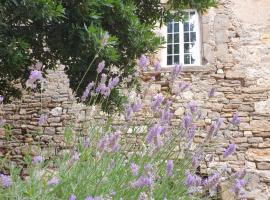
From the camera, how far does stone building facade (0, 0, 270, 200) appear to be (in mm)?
6965

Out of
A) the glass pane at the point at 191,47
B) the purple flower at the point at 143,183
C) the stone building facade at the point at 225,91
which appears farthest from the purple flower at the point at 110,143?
the glass pane at the point at 191,47

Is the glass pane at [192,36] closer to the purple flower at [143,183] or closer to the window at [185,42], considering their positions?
the window at [185,42]

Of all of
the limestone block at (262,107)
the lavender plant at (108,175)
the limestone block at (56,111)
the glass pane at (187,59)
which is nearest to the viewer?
the lavender plant at (108,175)

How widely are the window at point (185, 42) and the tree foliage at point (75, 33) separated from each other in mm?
3150

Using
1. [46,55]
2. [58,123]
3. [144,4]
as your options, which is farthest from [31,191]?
[58,123]

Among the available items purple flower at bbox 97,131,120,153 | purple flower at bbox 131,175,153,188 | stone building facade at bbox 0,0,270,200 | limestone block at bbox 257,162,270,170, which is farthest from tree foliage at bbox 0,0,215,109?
limestone block at bbox 257,162,270,170

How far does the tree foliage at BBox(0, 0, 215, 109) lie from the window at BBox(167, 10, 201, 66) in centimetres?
315

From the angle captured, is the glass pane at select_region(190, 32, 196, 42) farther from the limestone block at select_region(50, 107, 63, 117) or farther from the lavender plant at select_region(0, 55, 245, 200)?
A: the lavender plant at select_region(0, 55, 245, 200)

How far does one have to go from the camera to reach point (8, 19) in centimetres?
417

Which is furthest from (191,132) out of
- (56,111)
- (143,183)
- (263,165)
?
(56,111)

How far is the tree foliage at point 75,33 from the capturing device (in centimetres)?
392

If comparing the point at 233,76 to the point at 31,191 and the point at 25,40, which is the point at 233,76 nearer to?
the point at 25,40

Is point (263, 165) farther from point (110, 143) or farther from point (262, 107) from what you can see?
point (110, 143)

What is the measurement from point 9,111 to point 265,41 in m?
4.68
